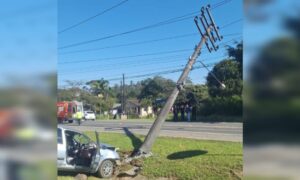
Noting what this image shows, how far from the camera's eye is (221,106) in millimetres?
4211

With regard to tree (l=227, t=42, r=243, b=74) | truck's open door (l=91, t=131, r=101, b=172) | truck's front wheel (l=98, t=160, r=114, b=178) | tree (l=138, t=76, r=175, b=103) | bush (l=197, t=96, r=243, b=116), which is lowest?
truck's front wheel (l=98, t=160, r=114, b=178)

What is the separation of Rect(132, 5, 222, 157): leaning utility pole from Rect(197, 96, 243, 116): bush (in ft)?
1.52

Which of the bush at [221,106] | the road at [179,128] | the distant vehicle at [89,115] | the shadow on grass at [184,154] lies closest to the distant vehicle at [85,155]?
the road at [179,128]

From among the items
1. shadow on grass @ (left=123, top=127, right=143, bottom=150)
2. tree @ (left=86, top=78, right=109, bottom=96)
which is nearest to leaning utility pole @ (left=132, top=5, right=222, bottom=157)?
shadow on grass @ (left=123, top=127, right=143, bottom=150)

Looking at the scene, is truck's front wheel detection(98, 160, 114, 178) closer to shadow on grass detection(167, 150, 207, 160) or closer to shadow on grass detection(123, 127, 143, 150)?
shadow on grass detection(123, 127, 143, 150)

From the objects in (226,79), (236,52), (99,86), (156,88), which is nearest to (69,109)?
(99,86)

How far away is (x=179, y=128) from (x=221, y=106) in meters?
1.24

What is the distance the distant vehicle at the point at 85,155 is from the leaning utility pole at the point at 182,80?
390mm

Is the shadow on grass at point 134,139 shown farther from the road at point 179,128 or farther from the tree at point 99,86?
the tree at point 99,86

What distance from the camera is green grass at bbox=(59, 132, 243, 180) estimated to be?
4676mm

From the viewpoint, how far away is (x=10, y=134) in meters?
4.37

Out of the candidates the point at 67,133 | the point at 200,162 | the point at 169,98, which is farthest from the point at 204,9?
the point at 67,133

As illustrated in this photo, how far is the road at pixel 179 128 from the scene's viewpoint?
4508 mm

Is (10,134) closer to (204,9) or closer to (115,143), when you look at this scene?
(115,143)
